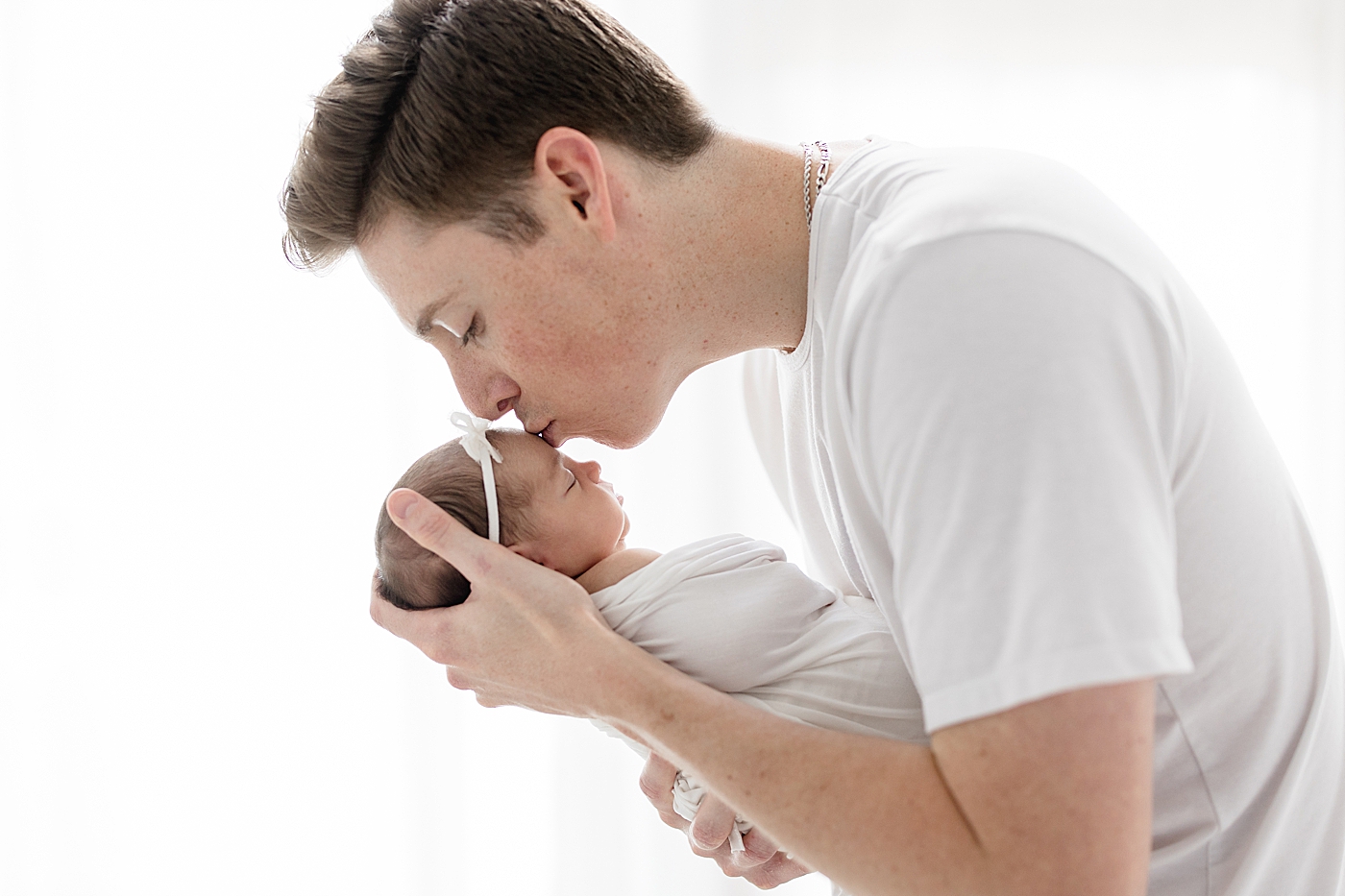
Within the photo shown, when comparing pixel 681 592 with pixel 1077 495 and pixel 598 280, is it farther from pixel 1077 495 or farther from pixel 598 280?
pixel 1077 495

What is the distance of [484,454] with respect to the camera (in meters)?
1.37

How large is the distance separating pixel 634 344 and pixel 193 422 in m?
1.41

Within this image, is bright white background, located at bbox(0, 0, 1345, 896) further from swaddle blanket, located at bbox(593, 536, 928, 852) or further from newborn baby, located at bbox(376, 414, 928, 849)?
swaddle blanket, located at bbox(593, 536, 928, 852)

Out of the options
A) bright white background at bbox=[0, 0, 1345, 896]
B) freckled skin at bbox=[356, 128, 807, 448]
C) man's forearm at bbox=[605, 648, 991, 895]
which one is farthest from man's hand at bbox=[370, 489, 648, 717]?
bright white background at bbox=[0, 0, 1345, 896]

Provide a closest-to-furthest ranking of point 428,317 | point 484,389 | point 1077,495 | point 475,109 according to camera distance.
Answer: point 1077,495, point 475,109, point 428,317, point 484,389

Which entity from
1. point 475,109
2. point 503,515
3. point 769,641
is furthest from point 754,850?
point 475,109

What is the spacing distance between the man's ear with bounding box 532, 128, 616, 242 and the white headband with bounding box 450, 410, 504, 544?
407 millimetres

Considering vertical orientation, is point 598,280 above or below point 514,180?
below

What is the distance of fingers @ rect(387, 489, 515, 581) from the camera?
4.05 ft

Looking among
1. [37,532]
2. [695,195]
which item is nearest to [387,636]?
[37,532]

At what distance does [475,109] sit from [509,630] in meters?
0.59

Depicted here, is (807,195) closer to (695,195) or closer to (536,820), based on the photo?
(695,195)

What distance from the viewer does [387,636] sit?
2273 millimetres

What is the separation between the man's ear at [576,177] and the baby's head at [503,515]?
0.45 m
